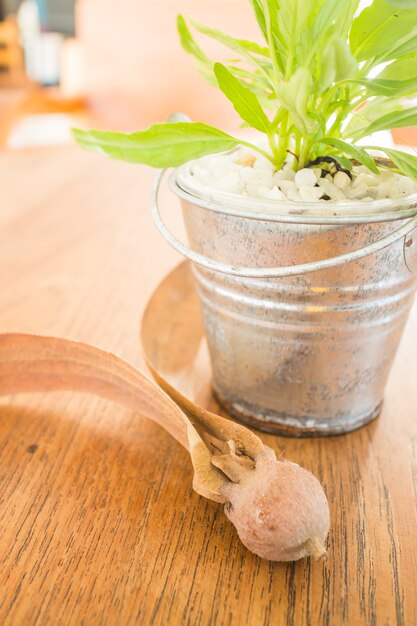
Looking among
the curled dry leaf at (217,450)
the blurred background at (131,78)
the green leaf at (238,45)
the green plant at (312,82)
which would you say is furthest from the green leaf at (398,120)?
the blurred background at (131,78)

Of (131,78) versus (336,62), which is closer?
(336,62)

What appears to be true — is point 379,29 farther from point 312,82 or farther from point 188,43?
point 188,43

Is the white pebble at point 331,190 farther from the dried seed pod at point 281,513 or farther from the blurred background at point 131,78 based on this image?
the blurred background at point 131,78

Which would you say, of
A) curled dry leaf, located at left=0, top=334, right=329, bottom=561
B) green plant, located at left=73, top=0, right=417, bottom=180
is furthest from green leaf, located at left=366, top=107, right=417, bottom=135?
curled dry leaf, located at left=0, top=334, right=329, bottom=561

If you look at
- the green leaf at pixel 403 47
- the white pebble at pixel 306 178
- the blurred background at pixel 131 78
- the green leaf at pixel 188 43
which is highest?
the green leaf at pixel 403 47

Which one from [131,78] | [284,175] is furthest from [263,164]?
[131,78]

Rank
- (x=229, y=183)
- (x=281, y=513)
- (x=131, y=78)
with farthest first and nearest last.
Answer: (x=131, y=78), (x=229, y=183), (x=281, y=513)

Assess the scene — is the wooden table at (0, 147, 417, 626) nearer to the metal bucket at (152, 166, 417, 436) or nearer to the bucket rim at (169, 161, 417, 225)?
the metal bucket at (152, 166, 417, 436)
